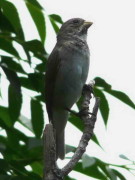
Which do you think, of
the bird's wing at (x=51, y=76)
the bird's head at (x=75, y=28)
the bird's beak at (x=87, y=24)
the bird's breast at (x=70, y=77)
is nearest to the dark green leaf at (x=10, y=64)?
the bird's wing at (x=51, y=76)

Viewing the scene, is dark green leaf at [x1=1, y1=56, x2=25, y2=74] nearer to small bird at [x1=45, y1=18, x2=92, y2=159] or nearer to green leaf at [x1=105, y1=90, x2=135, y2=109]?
green leaf at [x1=105, y1=90, x2=135, y2=109]

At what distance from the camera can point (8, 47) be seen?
14.5 feet

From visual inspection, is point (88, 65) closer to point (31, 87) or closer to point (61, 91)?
point (61, 91)

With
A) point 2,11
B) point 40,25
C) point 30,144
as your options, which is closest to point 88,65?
point 40,25

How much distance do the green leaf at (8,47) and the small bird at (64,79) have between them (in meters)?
0.76

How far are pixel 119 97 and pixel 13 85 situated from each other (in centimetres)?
85

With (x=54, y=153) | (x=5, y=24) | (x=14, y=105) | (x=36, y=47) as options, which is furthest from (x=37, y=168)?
(x=54, y=153)

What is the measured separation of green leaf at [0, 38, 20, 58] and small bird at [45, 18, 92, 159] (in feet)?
2.49

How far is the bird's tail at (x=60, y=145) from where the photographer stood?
495cm

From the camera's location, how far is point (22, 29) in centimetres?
439

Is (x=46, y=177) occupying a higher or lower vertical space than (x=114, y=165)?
lower

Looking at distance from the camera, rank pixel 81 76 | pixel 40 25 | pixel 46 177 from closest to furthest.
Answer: pixel 46 177 → pixel 40 25 → pixel 81 76

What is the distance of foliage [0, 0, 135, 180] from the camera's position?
4105 millimetres

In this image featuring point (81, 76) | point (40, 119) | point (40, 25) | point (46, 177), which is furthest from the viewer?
point (81, 76)
